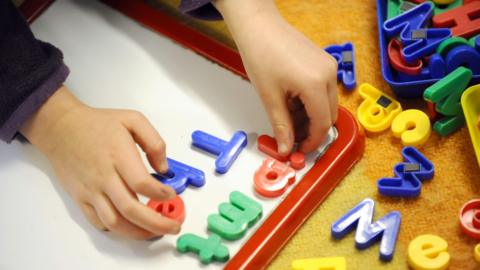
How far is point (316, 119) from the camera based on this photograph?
642mm

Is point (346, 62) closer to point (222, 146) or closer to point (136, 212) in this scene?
point (222, 146)

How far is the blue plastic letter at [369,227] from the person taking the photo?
24.0 inches

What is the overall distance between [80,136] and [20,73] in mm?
105

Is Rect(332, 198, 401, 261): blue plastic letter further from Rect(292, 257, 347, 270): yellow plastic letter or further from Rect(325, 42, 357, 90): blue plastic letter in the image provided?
Rect(325, 42, 357, 90): blue plastic letter

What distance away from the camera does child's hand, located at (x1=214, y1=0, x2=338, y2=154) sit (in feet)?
2.07

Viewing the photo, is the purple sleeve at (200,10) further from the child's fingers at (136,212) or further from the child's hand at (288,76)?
the child's fingers at (136,212)

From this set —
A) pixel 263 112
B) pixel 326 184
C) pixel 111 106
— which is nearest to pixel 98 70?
pixel 111 106

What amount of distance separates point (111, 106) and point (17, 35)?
13 cm

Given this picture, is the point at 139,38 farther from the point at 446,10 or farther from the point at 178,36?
the point at 446,10

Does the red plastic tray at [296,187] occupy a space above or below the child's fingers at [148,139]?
below

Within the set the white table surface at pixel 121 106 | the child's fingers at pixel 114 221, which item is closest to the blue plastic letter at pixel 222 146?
the white table surface at pixel 121 106

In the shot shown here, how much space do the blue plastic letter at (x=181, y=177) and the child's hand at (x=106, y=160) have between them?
0.03 metres

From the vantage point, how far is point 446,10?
0.77 metres

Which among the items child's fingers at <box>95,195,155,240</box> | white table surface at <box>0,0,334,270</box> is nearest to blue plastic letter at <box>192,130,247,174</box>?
white table surface at <box>0,0,334,270</box>
